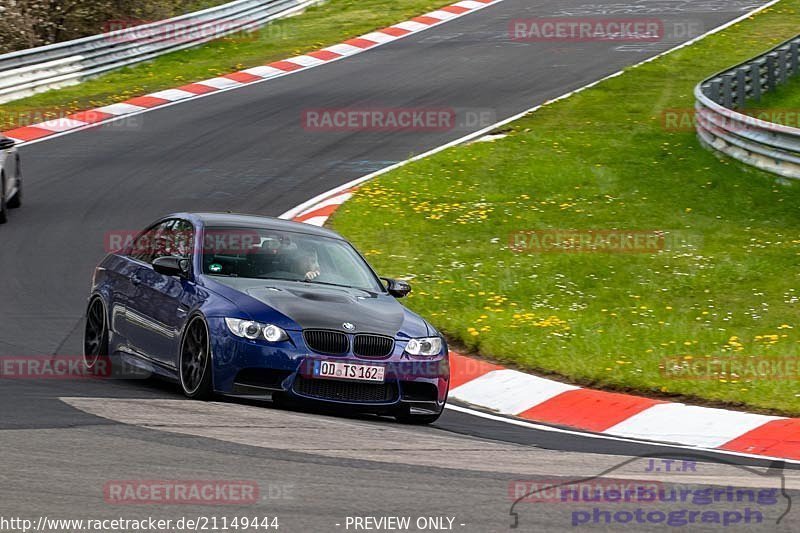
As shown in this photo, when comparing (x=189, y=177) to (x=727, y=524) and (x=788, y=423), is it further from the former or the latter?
(x=727, y=524)

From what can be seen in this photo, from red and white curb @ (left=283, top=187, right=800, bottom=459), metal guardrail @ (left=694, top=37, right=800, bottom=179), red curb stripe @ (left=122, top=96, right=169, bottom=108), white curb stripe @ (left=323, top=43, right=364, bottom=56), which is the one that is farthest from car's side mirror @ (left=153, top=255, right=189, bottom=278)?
white curb stripe @ (left=323, top=43, right=364, bottom=56)

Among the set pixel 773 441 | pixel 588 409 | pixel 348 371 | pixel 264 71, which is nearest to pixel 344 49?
pixel 264 71

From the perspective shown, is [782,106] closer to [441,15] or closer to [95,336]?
[441,15]

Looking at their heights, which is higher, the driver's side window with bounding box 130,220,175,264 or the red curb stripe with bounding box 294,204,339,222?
the driver's side window with bounding box 130,220,175,264

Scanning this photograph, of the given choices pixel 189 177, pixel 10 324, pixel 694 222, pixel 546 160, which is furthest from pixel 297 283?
pixel 546 160

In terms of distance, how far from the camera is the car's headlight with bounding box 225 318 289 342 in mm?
8961

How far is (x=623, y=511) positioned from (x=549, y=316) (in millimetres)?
6801

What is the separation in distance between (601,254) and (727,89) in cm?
971

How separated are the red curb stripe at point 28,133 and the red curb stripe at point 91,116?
0.93 m

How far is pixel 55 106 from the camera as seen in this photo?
973 inches

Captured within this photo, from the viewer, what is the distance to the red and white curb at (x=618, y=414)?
30.6 feet

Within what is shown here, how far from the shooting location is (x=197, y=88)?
2647cm

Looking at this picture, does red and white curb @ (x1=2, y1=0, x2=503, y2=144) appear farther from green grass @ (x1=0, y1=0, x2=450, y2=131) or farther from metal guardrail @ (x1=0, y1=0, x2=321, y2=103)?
metal guardrail @ (x1=0, y1=0, x2=321, y2=103)

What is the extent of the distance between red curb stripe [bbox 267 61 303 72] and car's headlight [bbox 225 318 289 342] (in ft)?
64.8
